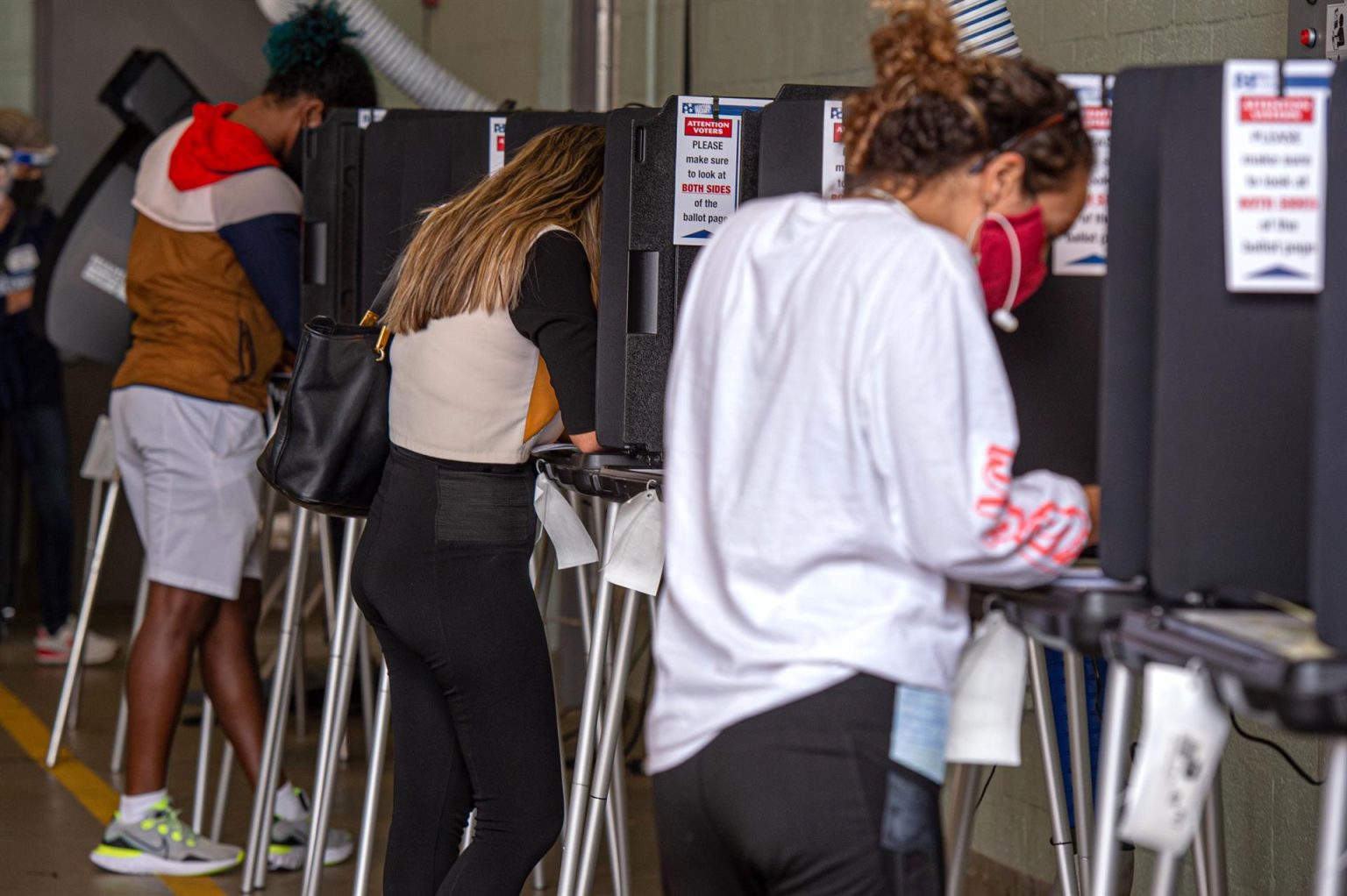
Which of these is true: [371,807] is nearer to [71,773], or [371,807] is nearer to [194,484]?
[194,484]

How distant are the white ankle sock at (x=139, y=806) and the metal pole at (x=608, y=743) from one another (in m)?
1.27

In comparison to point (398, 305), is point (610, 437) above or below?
below

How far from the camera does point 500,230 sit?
1.89m

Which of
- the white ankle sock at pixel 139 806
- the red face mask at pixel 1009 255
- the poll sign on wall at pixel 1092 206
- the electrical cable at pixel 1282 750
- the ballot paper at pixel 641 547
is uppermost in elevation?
the poll sign on wall at pixel 1092 206

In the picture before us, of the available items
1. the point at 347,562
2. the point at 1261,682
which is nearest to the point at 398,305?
the point at 347,562

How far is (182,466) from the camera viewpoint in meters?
3.07

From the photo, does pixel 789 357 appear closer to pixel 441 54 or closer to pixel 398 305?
pixel 398 305

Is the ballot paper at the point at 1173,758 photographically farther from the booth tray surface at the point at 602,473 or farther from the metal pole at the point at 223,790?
the metal pole at the point at 223,790

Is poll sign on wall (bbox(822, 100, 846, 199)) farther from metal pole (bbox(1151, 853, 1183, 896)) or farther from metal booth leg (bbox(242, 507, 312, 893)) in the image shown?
metal booth leg (bbox(242, 507, 312, 893))

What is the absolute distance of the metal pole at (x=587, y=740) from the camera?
2074 millimetres

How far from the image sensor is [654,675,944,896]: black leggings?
46.3 inches

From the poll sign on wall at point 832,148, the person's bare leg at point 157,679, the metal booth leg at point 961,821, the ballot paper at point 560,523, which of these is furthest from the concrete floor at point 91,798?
the poll sign on wall at point 832,148

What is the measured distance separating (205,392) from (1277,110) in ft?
7.59

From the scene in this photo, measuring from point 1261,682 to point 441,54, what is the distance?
4.58 meters
